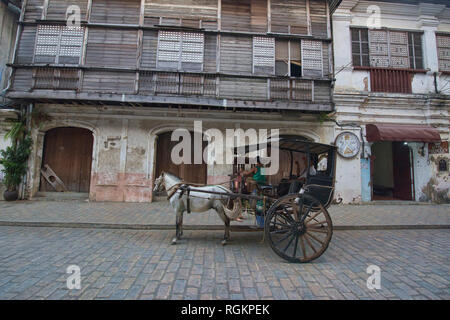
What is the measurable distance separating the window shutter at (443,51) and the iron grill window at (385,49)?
3.08ft

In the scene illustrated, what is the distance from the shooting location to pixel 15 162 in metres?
7.69

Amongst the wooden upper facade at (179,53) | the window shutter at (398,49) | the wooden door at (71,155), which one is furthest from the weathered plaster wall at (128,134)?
the window shutter at (398,49)

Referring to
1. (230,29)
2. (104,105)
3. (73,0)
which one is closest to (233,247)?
(104,105)

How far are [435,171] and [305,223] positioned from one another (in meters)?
9.62

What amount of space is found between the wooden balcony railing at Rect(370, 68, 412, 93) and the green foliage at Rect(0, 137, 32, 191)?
1516cm

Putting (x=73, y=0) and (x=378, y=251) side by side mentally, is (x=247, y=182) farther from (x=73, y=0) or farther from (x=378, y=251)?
(x=73, y=0)

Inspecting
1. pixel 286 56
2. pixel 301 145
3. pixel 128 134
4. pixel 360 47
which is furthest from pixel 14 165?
pixel 360 47

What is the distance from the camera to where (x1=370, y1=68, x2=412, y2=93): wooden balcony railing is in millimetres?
8711

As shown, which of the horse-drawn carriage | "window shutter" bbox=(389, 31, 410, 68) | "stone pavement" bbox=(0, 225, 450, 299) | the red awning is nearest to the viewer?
"stone pavement" bbox=(0, 225, 450, 299)

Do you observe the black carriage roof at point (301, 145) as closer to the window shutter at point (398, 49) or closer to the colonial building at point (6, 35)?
the window shutter at point (398, 49)

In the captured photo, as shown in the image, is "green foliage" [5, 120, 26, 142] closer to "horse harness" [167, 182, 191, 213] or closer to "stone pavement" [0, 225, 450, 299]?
"stone pavement" [0, 225, 450, 299]

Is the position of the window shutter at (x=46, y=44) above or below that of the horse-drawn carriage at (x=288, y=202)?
above

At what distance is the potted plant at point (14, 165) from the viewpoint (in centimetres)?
757

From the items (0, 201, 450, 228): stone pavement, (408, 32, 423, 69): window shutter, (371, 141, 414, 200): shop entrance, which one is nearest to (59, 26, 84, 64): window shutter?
(0, 201, 450, 228): stone pavement
